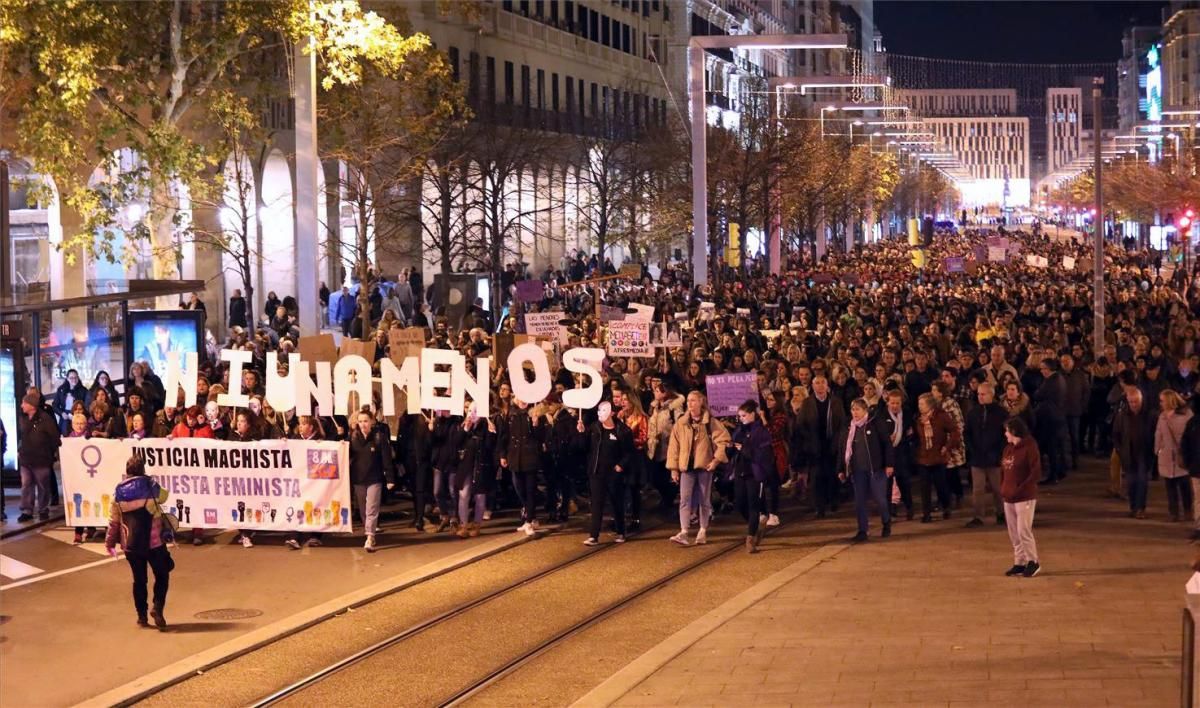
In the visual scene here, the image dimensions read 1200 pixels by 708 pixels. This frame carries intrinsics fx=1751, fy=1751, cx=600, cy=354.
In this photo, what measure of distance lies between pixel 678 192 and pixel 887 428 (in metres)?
43.1

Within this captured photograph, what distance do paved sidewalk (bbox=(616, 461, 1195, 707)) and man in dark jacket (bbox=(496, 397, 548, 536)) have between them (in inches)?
135

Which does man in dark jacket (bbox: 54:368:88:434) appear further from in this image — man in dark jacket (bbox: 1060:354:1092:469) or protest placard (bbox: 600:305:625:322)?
man in dark jacket (bbox: 1060:354:1092:469)

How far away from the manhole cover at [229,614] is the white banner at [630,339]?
31.6ft

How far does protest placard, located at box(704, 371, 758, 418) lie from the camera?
19.2 metres

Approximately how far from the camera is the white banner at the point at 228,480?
1778 cm

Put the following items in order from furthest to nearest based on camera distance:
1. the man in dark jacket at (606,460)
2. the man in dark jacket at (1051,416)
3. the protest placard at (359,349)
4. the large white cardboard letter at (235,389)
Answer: the protest placard at (359,349)
the man in dark jacket at (1051,416)
the large white cardboard letter at (235,389)
the man in dark jacket at (606,460)

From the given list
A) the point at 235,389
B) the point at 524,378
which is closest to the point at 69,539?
the point at 235,389

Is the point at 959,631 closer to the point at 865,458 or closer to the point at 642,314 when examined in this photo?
the point at 865,458

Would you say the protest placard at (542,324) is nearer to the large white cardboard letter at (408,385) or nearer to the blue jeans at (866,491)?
the large white cardboard letter at (408,385)

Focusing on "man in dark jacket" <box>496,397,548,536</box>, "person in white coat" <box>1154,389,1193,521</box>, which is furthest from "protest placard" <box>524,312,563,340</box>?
"person in white coat" <box>1154,389,1193,521</box>

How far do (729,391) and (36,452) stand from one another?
25.2 ft

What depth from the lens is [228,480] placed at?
707 inches

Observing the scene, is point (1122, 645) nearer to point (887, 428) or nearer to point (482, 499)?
point (887, 428)

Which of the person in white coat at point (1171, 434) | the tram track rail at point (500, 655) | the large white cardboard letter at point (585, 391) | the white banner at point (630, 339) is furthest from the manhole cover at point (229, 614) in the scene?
the white banner at point (630, 339)
